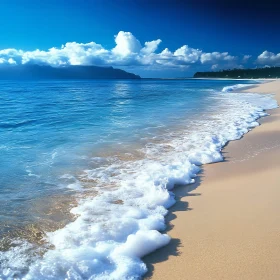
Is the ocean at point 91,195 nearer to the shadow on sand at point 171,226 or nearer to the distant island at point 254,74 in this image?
the shadow on sand at point 171,226

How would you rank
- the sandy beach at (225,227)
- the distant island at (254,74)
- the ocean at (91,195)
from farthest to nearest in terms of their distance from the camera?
the distant island at (254,74)
the ocean at (91,195)
the sandy beach at (225,227)

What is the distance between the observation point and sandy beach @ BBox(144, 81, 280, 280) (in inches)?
112

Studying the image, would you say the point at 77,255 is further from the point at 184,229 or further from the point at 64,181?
the point at 64,181

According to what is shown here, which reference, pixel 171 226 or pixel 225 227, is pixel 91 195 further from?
pixel 225 227

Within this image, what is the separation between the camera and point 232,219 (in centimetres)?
386

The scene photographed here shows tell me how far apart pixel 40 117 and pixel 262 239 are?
1408 cm

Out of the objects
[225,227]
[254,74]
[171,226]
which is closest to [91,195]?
[171,226]

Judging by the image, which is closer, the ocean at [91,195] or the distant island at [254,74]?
the ocean at [91,195]

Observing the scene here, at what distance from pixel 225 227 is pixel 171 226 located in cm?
Result: 75

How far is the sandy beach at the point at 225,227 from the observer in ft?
9.37

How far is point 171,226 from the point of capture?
150 inches

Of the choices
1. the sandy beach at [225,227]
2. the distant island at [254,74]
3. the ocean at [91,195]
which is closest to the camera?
the sandy beach at [225,227]

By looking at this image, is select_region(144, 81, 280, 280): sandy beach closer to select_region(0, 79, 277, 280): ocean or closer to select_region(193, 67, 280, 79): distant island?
select_region(0, 79, 277, 280): ocean

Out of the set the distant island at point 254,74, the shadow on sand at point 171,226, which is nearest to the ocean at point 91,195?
the shadow on sand at point 171,226
